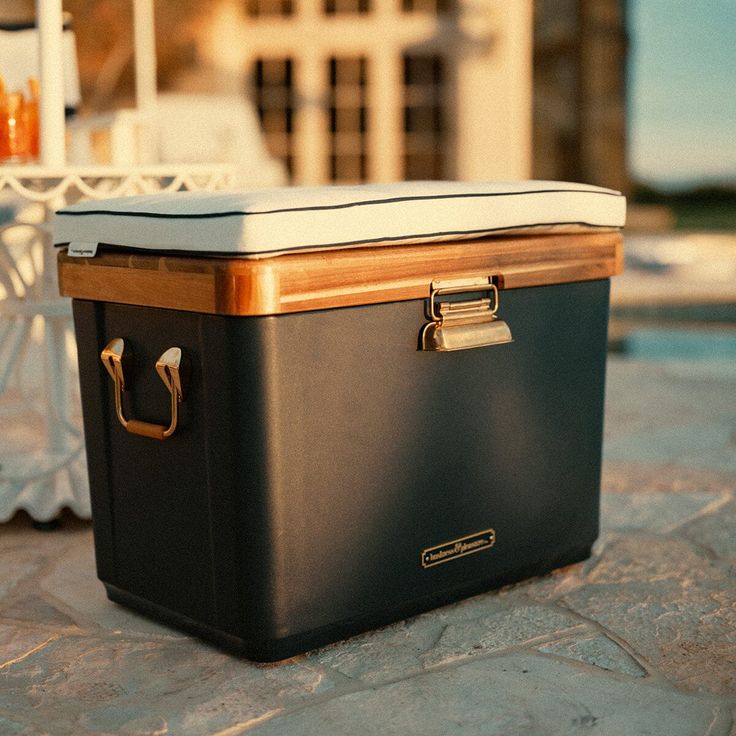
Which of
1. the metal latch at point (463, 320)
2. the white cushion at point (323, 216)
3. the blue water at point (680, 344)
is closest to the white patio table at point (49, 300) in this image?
the white cushion at point (323, 216)

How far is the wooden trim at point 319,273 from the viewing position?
137cm

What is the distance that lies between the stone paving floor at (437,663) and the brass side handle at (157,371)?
0.32m

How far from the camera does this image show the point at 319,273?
1.42 metres

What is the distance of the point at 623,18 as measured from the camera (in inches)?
575

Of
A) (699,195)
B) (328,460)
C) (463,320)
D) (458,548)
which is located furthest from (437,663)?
(699,195)

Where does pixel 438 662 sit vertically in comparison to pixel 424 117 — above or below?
below

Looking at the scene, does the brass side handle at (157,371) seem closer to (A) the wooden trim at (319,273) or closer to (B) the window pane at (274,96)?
(A) the wooden trim at (319,273)

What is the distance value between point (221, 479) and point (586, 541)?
0.75 m

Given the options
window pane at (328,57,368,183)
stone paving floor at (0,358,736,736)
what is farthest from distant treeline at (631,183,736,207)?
stone paving floor at (0,358,736,736)

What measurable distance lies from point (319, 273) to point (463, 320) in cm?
27

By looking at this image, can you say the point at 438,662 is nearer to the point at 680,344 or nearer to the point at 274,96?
the point at 680,344

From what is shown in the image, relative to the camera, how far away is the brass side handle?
146 centimetres

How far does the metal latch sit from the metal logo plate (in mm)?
302

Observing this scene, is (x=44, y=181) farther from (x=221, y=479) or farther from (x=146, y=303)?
(x=221, y=479)
